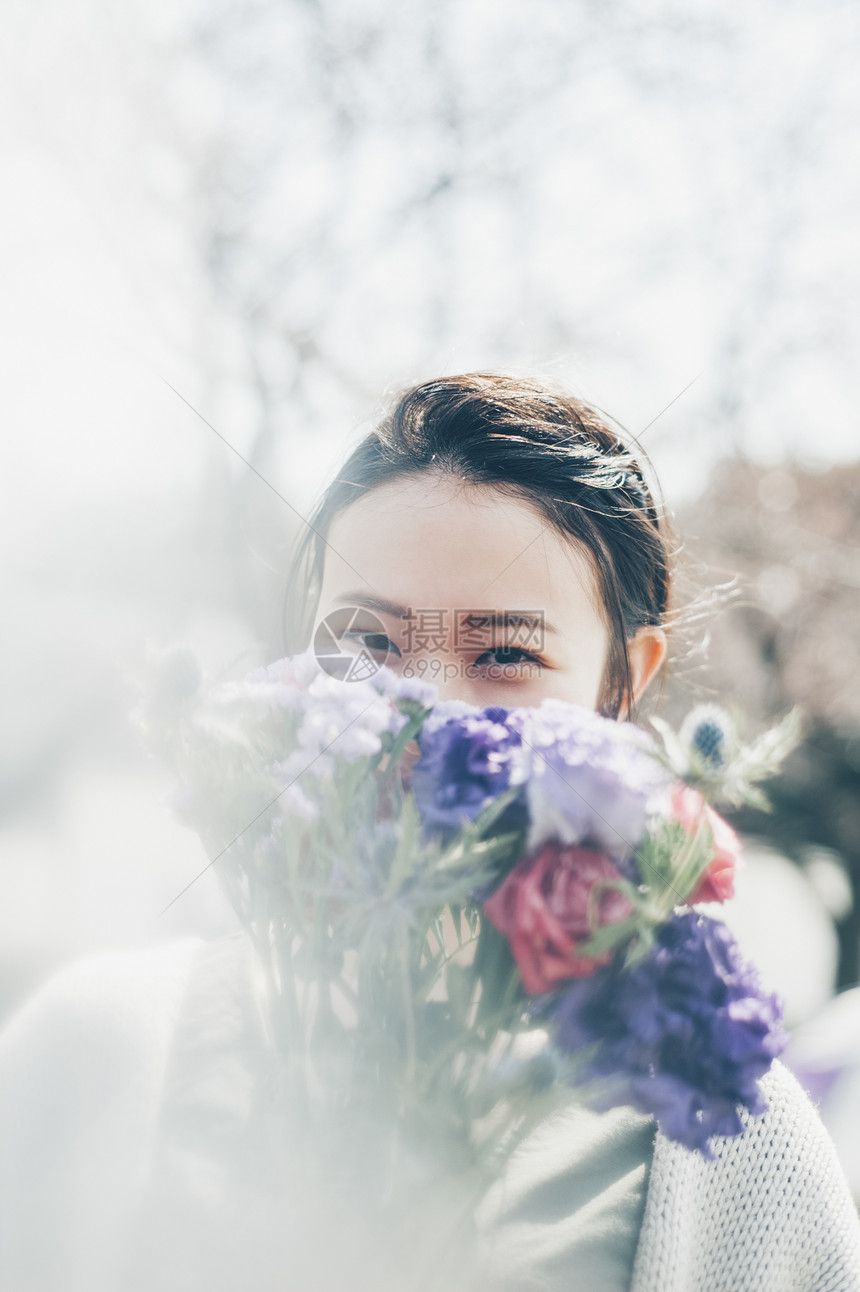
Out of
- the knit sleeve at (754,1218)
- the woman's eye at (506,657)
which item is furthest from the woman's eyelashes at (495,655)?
the knit sleeve at (754,1218)

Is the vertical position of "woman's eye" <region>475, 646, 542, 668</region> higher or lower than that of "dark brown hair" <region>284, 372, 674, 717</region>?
lower

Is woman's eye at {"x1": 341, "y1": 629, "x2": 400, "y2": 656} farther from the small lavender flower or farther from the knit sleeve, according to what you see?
the knit sleeve

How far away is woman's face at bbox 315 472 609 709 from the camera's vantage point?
0.29 metres

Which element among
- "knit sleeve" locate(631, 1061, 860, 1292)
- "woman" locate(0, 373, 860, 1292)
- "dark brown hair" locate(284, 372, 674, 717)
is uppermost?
"dark brown hair" locate(284, 372, 674, 717)

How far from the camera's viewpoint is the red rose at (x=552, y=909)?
7.2 inches

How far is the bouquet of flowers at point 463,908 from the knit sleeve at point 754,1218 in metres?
0.15

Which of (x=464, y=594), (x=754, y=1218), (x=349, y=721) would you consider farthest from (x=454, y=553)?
(x=754, y=1218)

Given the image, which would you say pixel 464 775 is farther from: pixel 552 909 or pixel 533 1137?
pixel 533 1137

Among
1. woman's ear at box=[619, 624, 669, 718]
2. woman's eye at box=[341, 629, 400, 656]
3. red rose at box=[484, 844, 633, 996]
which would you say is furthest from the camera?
woman's ear at box=[619, 624, 669, 718]

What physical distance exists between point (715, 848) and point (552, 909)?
0.05m

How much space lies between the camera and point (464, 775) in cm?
19

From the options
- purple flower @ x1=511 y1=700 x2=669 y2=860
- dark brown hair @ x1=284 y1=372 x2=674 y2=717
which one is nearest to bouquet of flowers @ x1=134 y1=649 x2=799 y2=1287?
purple flower @ x1=511 y1=700 x2=669 y2=860

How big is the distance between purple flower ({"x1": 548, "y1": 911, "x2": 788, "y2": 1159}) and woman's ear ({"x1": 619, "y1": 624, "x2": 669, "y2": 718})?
0.61 feet

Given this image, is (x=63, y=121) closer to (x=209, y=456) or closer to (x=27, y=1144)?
(x=209, y=456)
